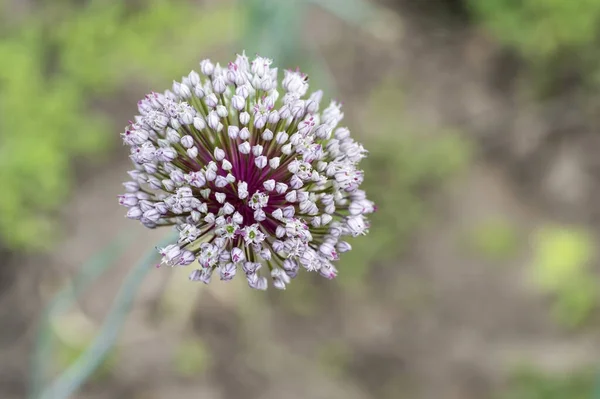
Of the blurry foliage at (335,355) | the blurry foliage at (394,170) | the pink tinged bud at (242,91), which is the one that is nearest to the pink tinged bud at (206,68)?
the pink tinged bud at (242,91)

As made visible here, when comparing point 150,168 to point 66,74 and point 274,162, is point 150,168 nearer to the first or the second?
point 274,162

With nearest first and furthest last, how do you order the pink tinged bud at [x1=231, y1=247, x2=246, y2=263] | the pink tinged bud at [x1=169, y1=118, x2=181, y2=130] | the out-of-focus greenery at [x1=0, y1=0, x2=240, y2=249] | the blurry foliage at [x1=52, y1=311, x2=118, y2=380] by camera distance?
the pink tinged bud at [x1=231, y1=247, x2=246, y2=263], the pink tinged bud at [x1=169, y1=118, x2=181, y2=130], the out-of-focus greenery at [x1=0, y1=0, x2=240, y2=249], the blurry foliage at [x1=52, y1=311, x2=118, y2=380]

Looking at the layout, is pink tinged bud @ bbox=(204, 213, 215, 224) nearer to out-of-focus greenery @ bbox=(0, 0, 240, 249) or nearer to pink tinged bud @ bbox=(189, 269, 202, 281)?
pink tinged bud @ bbox=(189, 269, 202, 281)

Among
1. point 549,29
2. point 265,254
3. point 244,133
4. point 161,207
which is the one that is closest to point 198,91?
point 244,133

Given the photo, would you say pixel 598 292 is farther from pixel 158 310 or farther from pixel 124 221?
pixel 124 221

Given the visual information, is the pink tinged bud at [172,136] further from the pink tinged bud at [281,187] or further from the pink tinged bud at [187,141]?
the pink tinged bud at [281,187]

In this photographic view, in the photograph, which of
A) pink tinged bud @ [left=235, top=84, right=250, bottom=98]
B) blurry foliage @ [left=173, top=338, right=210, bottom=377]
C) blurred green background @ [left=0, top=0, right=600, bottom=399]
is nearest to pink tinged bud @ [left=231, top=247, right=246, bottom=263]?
pink tinged bud @ [left=235, top=84, right=250, bottom=98]
